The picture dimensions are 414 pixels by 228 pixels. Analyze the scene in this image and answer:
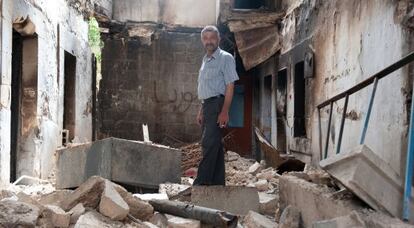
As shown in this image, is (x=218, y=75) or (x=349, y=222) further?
(x=218, y=75)

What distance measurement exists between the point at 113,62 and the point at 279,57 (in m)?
4.33

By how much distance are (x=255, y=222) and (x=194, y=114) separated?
27.1ft

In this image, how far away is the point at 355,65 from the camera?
588 cm

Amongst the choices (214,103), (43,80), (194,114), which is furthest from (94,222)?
(194,114)

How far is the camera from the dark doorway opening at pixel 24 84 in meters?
5.98

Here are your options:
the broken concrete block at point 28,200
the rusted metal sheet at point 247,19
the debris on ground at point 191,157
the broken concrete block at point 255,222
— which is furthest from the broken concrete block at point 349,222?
the rusted metal sheet at point 247,19

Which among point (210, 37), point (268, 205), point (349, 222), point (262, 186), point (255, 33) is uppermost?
point (255, 33)

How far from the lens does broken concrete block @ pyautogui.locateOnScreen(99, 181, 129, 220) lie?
11.2 ft

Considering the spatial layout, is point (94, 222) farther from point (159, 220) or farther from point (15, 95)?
point (15, 95)

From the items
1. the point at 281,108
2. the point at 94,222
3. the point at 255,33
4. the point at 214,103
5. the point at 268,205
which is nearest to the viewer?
the point at 94,222

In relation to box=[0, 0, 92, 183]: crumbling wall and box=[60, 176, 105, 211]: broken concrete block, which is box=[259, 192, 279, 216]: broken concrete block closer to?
box=[60, 176, 105, 211]: broken concrete block

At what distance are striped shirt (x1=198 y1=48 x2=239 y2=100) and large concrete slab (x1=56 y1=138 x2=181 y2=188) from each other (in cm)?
100

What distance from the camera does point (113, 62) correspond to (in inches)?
468

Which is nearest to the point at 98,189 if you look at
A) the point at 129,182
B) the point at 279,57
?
the point at 129,182
